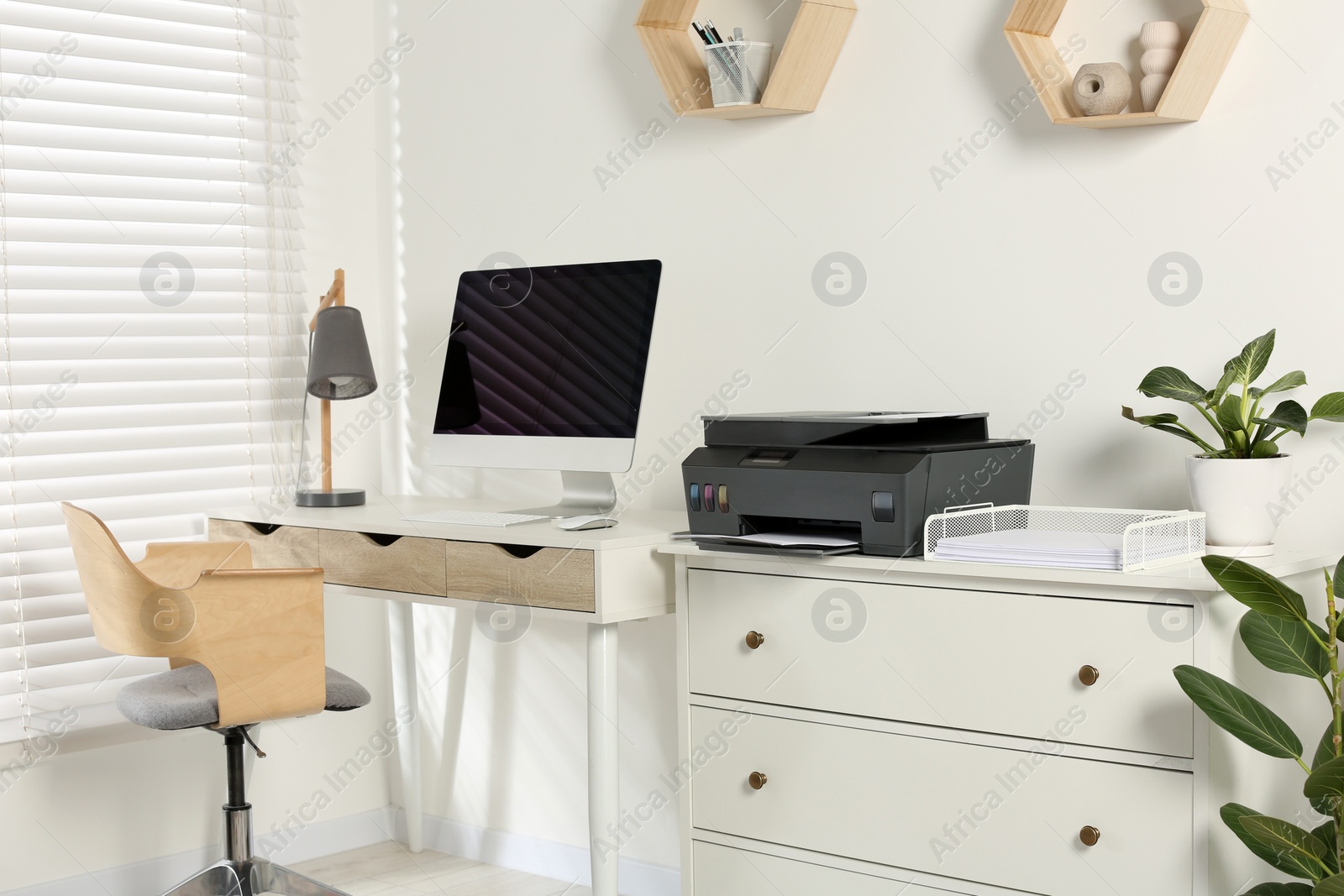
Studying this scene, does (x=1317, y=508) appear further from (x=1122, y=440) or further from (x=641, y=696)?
(x=641, y=696)

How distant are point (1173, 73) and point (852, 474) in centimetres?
86

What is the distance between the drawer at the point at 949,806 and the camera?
1.80 metres

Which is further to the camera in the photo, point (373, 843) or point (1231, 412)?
point (373, 843)

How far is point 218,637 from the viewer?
2445 millimetres

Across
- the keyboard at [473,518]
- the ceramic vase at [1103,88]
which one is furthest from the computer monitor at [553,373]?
the ceramic vase at [1103,88]

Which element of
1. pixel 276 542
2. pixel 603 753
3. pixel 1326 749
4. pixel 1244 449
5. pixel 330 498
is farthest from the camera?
pixel 330 498

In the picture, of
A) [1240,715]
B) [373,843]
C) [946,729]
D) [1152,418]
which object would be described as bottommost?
[373,843]

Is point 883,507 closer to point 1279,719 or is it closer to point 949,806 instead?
point 949,806

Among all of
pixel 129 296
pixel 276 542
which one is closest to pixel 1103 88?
pixel 276 542

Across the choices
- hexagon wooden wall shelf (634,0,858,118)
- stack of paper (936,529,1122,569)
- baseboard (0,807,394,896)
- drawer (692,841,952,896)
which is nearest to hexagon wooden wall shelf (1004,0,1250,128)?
hexagon wooden wall shelf (634,0,858,118)

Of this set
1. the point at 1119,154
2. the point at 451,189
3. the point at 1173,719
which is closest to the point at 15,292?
the point at 451,189

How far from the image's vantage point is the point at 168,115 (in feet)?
10.5

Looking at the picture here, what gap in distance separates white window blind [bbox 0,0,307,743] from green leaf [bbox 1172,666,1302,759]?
2.47 m

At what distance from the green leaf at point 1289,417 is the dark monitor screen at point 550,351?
1.15 metres
